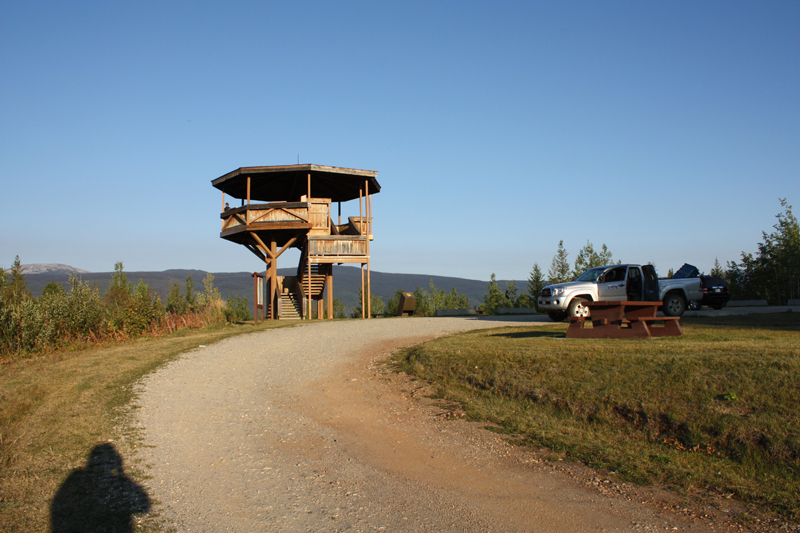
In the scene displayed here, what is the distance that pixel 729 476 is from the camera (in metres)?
5.50

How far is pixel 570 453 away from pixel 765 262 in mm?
54059

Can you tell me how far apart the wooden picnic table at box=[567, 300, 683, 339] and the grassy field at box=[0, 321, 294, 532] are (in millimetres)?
9645

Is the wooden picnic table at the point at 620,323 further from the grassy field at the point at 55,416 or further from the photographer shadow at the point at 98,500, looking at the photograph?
the photographer shadow at the point at 98,500

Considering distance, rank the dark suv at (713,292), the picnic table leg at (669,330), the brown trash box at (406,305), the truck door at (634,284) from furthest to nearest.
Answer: the brown trash box at (406,305)
the dark suv at (713,292)
the truck door at (634,284)
the picnic table leg at (669,330)

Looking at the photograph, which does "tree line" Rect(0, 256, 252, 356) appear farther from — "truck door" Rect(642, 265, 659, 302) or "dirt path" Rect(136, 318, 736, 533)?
"truck door" Rect(642, 265, 659, 302)

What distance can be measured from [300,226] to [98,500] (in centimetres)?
2526

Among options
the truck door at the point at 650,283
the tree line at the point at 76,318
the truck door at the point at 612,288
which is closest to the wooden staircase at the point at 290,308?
the tree line at the point at 76,318

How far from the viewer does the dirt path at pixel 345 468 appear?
477 centimetres

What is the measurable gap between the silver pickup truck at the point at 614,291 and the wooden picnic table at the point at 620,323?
5383mm

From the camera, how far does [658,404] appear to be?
7359 millimetres

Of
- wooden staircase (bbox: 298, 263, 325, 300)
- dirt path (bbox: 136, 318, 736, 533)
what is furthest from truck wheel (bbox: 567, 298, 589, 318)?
wooden staircase (bbox: 298, 263, 325, 300)

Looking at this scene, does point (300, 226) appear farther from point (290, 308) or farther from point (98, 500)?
point (98, 500)

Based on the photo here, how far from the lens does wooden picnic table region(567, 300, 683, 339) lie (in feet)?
41.3

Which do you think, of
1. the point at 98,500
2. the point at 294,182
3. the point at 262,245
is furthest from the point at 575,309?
the point at 294,182
